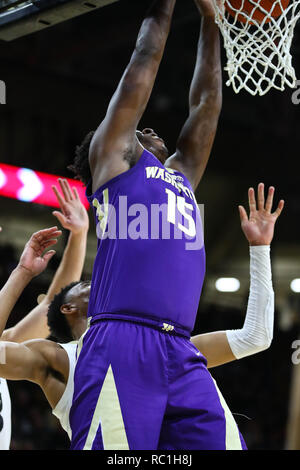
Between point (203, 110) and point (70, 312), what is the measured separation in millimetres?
1211

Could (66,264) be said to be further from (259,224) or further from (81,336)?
(259,224)

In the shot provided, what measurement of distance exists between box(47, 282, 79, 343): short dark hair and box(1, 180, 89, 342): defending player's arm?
0.87ft

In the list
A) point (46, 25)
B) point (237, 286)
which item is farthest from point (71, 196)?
point (237, 286)

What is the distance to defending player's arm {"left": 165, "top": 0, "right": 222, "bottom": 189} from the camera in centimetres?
334

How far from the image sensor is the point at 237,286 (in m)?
14.7

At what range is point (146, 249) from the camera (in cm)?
271

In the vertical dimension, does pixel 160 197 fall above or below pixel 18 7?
below

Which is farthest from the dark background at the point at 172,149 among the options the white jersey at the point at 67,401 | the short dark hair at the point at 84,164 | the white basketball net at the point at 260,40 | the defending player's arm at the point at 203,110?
the white jersey at the point at 67,401

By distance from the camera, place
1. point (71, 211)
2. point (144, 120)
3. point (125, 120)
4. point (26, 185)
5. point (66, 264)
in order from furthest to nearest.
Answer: point (144, 120) < point (26, 185) < point (66, 264) < point (71, 211) < point (125, 120)

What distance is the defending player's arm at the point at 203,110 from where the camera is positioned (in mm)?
3336

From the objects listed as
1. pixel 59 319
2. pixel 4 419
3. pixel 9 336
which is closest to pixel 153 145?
pixel 59 319

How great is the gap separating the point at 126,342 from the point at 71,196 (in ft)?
4.99

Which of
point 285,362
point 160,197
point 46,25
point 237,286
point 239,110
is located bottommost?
point 285,362

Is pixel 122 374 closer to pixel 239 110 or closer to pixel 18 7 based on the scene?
pixel 18 7
